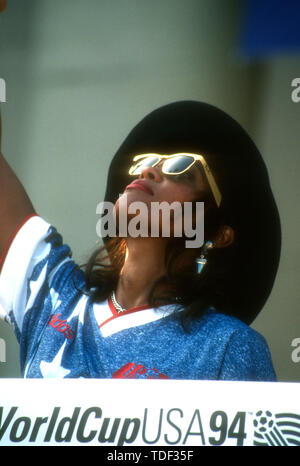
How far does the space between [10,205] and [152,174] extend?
36 centimetres

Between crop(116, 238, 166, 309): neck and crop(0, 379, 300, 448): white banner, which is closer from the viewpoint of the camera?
crop(0, 379, 300, 448): white banner

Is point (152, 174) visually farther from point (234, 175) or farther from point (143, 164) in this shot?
point (234, 175)

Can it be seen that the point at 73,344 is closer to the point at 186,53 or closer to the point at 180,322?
the point at 180,322

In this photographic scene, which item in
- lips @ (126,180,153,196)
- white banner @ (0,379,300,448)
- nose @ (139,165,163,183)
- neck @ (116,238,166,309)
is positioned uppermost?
nose @ (139,165,163,183)

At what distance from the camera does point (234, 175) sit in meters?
1.60

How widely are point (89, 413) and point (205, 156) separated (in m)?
0.65

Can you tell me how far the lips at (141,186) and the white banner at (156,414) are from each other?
447 millimetres

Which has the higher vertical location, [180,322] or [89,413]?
[180,322]

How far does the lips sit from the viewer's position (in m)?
1.60

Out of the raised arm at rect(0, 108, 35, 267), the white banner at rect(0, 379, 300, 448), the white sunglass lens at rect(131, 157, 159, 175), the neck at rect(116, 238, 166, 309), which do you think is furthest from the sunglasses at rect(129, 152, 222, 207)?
the white banner at rect(0, 379, 300, 448)

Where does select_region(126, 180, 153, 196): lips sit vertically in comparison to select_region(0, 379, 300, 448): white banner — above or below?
above

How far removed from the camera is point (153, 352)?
4.90 ft

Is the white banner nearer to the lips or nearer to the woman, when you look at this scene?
the woman
